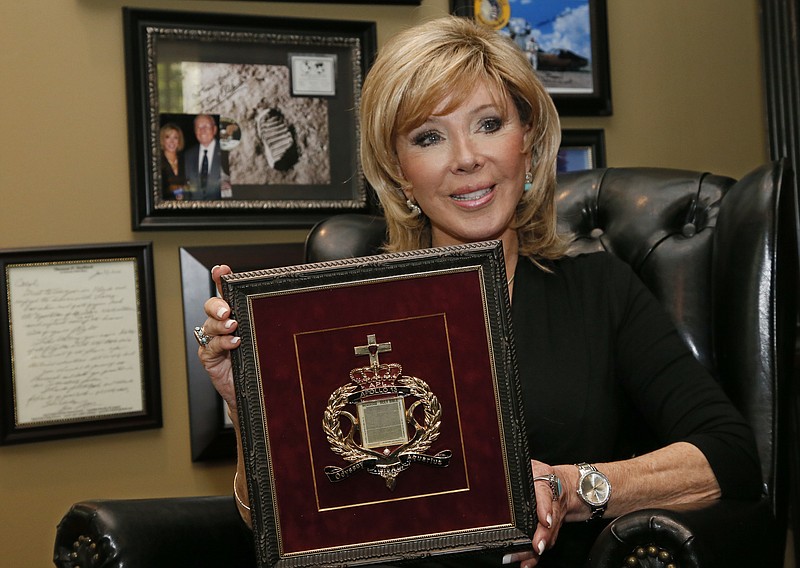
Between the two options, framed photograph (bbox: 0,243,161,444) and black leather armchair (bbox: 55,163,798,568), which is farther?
framed photograph (bbox: 0,243,161,444)

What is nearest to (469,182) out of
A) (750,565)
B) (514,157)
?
(514,157)

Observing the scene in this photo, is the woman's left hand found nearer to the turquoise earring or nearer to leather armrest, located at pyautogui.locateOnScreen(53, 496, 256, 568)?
leather armrest, located at pyautogui.locateOnScreen(53, 496, 256, 568)

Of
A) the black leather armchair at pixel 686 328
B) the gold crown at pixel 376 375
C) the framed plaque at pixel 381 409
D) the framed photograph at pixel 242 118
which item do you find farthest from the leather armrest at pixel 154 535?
the framed photograph at pixel 242 118

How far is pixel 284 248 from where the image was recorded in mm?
2705

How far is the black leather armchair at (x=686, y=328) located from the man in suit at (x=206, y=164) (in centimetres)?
50

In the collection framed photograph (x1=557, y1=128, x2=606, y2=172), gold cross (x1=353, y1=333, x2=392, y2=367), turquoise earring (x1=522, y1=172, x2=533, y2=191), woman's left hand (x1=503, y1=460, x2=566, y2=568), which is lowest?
woman's left hand (x1=503, y1=460, x2=566, y2=568)

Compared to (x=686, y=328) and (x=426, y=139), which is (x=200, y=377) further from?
(x=686, y=328)

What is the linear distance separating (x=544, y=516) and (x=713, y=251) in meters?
0.92

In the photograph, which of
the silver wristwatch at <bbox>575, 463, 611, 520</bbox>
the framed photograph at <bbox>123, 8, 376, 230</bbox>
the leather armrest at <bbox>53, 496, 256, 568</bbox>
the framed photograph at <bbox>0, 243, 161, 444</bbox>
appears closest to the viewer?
the silver wristwatch at <bbox>575, 463, 611, 520</bbox>

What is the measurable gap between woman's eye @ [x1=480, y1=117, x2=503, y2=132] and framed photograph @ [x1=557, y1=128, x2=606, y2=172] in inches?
47.0

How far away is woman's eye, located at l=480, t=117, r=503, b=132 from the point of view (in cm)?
185

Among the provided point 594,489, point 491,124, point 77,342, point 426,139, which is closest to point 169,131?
point 77,342

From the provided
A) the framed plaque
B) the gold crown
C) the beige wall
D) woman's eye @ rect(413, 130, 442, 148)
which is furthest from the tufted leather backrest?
the gold crown

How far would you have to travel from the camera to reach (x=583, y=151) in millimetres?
3041
